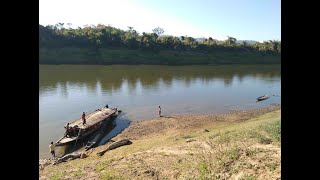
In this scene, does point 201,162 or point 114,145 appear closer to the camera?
point 201,162

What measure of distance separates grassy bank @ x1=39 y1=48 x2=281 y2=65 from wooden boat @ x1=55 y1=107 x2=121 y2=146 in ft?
166

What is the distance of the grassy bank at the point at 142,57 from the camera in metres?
79.8

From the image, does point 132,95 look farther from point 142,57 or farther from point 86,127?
point 142,57

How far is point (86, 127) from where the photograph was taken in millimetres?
23922

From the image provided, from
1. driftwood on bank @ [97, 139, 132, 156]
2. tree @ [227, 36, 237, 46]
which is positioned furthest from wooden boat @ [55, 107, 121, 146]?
tree @ [227, 36, 237, 46]

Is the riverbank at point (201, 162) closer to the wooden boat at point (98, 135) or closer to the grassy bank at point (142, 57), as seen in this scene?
the wooden boat at point (98, 135)

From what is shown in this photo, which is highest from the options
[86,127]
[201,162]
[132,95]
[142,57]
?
[142,57]

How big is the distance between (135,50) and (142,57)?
420cm

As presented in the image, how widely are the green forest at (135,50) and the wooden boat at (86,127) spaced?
172 ft

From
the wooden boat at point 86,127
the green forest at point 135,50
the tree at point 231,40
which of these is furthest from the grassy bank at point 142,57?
the wooden boat at point 86,127

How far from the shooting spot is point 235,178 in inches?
430

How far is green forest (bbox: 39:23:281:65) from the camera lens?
81688 mm

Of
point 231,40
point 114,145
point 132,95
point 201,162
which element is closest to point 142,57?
point 231,40

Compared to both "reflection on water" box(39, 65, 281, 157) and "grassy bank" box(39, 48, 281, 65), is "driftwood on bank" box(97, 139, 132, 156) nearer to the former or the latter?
"reflection on water" box(39, 65, 281, 157)
